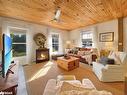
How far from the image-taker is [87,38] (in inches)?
303

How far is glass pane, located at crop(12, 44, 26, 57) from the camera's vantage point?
628 cm

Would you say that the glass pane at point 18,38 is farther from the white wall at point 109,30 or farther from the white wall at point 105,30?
the white wall at point 109,30

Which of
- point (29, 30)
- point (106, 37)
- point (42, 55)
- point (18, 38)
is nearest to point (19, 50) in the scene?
point (18, 38)

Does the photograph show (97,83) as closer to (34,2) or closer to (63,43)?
(34,2)

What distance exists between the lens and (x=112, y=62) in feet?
12.0

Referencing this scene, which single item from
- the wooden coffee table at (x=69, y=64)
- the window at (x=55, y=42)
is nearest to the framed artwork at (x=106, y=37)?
the wooden coffee table at (x=69, y=64)

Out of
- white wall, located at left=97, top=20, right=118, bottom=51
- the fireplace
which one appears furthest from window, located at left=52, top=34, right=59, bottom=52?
white wall, located at left=97, top=20, right=118, bottom=51

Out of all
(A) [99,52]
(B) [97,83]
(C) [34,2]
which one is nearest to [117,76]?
(B) [97,83]

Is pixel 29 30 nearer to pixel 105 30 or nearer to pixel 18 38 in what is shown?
pixel 18 38

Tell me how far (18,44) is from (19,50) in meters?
0.35

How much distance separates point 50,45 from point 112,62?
16.7ft

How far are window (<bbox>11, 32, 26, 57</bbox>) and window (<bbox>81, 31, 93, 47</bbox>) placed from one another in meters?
3.96

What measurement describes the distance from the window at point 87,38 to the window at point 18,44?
3.96 metres

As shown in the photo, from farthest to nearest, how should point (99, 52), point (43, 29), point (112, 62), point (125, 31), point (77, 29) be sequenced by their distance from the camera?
point (77, 29) < point (43, 29) < point (99, 52) < point (125, 31) < point (112, 62)
